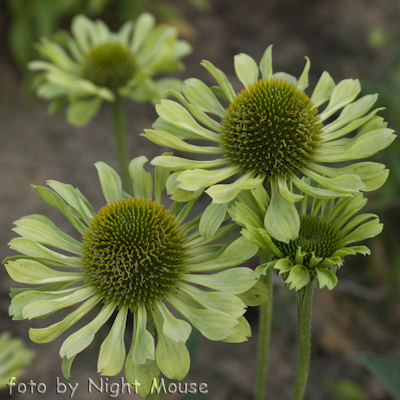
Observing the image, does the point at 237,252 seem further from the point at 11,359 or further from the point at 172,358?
the point at 11,359

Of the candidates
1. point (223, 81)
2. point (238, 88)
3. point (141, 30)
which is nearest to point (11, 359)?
point (223, 81)

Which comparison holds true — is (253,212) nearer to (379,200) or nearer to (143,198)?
(143,198)

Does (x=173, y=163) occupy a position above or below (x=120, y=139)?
below

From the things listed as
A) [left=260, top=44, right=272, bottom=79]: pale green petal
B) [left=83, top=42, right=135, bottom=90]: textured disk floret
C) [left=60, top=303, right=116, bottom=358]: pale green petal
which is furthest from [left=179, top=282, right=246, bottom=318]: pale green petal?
[left=83, top=42, right=135, bottom=90]: textured disk floret

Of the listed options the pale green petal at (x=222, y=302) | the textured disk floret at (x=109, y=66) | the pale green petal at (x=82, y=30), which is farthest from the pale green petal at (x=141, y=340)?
the pale green petal at (x=82, y=30)

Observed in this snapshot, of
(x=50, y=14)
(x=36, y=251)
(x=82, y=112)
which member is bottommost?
(x=36, y=251)

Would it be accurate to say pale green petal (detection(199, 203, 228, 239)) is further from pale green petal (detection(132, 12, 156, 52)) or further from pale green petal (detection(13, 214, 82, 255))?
pale green petal (detection(132, 12, 156, 52))
